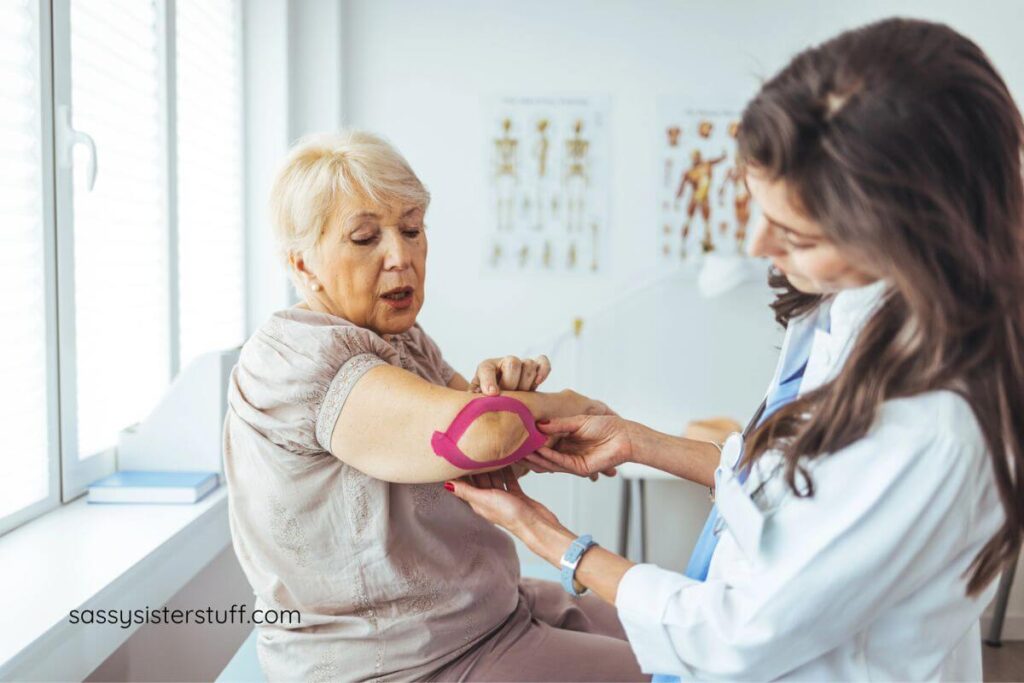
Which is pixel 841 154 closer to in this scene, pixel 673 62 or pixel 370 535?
pixel 370 535

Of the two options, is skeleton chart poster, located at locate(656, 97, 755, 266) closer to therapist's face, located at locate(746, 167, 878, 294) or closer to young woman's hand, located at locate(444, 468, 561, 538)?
young woman's hand, located at locate(444, 468, 561, 538)

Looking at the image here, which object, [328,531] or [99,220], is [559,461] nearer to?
[328,531]

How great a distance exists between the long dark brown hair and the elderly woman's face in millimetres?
629

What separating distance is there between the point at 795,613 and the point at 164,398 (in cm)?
169

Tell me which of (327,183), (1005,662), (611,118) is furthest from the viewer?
(611,118)

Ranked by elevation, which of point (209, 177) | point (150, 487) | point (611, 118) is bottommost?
point (150, 487)

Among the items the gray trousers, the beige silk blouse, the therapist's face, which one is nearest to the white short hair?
the beige silk blouse

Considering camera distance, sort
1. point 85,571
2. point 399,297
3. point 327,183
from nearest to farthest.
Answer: point 327,183 < point 399,297 < point 85,571

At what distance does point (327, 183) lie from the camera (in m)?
1.30

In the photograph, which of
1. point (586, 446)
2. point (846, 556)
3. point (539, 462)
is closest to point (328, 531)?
point (539, 462)

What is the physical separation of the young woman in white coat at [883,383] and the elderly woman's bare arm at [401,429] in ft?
1.14

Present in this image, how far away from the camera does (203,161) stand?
8.38ft

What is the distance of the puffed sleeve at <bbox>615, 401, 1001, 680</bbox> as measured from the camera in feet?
2.77

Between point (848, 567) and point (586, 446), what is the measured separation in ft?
2.10
